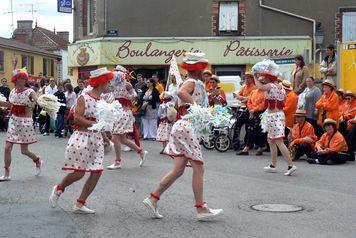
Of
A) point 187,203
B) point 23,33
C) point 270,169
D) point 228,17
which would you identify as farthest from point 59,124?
point 23,33

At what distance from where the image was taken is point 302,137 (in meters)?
13.5

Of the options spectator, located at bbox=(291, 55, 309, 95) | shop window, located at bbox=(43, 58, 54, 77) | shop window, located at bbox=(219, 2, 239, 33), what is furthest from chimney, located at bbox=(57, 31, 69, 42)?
spectator, located at bbox=(291, 55, 309, 95)

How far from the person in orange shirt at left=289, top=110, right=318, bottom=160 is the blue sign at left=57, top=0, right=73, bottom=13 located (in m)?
21.7

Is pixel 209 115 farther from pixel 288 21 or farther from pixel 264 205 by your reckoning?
pixel 288 21

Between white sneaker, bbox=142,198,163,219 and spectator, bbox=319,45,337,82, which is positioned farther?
spectator, bbox=319,45,337,82

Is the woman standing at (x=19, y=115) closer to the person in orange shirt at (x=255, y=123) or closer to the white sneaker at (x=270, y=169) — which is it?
the white sneaker at (x=270, y=169)

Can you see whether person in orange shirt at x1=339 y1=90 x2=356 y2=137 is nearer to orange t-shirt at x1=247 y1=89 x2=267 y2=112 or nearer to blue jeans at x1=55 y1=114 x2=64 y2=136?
orange t-shirt at x1=247 y1=89 x2=267 y2=112

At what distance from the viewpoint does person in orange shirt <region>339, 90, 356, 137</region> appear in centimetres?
1419

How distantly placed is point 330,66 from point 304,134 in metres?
3.31

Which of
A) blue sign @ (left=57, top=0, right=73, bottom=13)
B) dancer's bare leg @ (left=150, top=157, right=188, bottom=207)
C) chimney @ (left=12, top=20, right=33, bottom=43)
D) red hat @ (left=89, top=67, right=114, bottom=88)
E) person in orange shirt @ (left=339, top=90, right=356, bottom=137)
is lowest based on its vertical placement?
dancer's bare leg @ (left=150, top=157, right=188, bottom=207)

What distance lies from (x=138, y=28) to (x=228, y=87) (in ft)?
39.1

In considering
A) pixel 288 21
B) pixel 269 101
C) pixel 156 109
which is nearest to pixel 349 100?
pixel 269 101

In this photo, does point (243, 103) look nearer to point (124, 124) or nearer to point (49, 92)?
point (124, 124)

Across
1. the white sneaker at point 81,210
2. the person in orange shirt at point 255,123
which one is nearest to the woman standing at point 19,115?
the white sneaker at point 81,210
